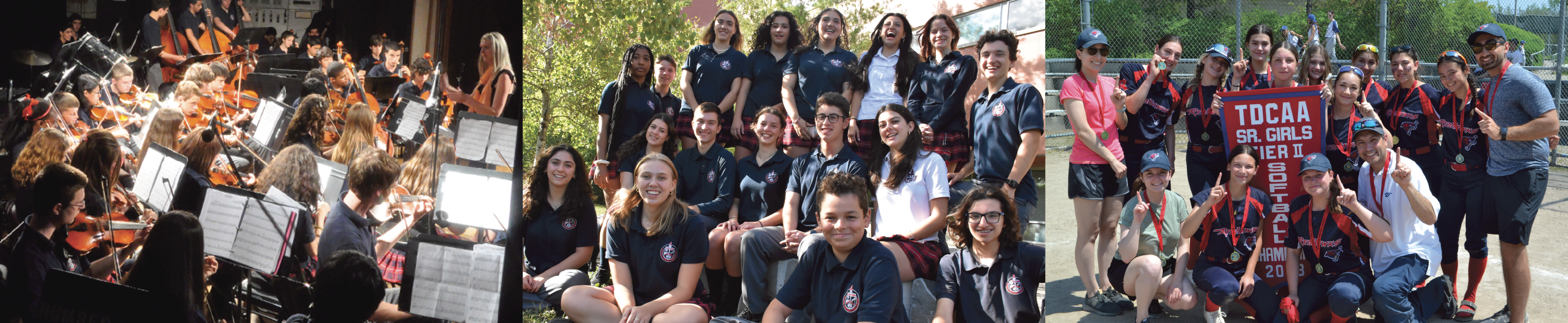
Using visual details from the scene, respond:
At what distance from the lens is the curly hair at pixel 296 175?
2279 mm

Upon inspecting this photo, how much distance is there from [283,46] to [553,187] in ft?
4.59

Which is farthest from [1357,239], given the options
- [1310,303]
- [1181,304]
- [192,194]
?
[192,194]

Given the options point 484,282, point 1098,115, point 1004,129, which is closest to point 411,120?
point 484,282

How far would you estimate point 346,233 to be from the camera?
7.38 feet

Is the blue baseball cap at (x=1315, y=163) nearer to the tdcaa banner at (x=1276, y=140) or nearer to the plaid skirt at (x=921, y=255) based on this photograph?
the tdcaa banner at (x=1276, y=140)

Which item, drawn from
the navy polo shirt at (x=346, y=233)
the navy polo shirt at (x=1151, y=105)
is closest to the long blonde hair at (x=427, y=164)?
the navy polo shirt at (x=346, y=233)

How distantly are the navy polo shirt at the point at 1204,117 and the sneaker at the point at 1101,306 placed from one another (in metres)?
0.71

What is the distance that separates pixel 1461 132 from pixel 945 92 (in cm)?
201

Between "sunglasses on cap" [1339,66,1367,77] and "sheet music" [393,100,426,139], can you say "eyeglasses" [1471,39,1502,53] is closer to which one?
"sunglasses on cap" [1339,66,1367,77]

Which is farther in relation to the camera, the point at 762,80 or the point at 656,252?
the point at 762,80

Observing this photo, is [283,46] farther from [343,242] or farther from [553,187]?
[553,187]

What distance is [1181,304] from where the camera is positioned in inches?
129

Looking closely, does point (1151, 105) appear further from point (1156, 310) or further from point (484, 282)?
point (484, 282)

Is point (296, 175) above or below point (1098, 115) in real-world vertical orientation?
below
